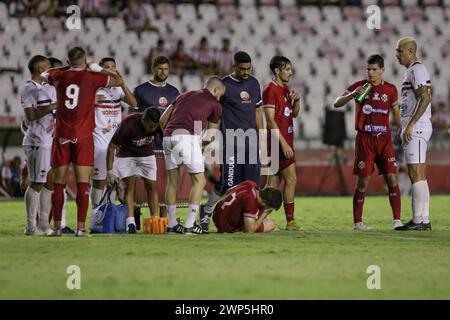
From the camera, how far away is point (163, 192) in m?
14.1

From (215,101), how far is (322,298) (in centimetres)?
497

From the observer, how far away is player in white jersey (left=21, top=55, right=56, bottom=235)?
1227 centimetres

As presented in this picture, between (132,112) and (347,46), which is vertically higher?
(347,46)

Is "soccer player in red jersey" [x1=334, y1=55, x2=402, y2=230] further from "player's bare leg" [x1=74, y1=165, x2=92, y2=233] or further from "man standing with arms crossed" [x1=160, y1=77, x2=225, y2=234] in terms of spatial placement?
"player's bare leg" [x1=74, y1=165, x2=92, y2=233]

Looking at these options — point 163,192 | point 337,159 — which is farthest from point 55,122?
point 337,159

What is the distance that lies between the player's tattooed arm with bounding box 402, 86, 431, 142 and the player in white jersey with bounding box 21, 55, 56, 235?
14.5 ft

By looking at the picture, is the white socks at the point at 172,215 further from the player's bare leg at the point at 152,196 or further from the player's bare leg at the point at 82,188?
the player's bare leg at the point at 82,188

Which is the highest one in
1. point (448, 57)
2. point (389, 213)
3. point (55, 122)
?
point (448, 57)

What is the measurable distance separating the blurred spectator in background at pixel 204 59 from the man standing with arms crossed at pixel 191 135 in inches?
A: 489

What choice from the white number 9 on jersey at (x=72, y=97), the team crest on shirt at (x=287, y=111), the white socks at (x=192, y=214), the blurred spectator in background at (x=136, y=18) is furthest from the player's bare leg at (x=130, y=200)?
the blurred spectator in background at (x=136, y=18)

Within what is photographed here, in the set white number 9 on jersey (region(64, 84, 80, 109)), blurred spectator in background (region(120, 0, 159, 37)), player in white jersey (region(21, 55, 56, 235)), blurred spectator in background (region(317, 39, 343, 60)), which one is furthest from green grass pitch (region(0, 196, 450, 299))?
blurred spectator in background (region(317, 39, 343, 60))

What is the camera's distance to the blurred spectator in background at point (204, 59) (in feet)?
81.4
